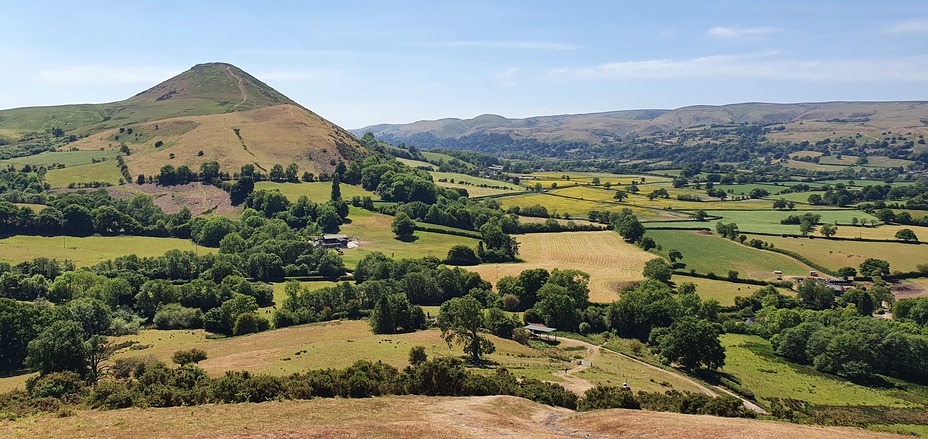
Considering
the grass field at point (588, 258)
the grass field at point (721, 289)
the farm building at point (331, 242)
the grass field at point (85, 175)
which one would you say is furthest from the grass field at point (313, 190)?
the grass field at point (721, 289)

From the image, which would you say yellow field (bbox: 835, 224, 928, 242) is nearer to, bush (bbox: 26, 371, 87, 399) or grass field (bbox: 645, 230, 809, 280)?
grass field (bbox: 645, 230, 809, 280)

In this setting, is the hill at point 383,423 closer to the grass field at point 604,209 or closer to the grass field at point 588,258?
the grass field at point 588,258

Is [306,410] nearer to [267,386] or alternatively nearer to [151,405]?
[267,386]

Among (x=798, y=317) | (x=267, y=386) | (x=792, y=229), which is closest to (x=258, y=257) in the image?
(x=267, y=386)

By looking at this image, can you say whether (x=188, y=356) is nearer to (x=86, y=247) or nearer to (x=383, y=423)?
(x=383, y=423)

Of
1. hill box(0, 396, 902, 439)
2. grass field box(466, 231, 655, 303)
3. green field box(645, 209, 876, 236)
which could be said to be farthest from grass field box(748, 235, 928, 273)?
hill box(0, 396, 902, 439)

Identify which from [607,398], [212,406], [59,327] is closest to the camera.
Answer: [212,406]
